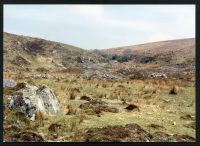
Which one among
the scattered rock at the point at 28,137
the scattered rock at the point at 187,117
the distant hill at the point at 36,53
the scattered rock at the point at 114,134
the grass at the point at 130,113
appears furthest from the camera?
the distant hill at the point at 36,53

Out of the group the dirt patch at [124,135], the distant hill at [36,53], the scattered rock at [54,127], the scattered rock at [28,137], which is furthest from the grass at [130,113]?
the distant hill at [36,53]

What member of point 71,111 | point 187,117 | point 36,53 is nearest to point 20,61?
point 36,53

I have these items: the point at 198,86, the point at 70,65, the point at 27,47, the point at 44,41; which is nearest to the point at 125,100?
the point at 198,86

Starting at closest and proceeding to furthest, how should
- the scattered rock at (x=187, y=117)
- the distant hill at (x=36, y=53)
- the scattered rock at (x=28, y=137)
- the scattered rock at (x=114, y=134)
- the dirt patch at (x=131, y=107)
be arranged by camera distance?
the scattered rock at (x=28, y=137) → the scattered rock at (x=114, y=134) → the scattered rock at (x=187, y=117) → the dirt patch at (x=131, y=107) → the distant hill at (x=36, y=53)

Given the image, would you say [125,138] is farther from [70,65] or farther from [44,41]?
[44,41]

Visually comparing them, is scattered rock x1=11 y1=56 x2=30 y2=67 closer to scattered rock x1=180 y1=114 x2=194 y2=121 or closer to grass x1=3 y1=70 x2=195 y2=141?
grass x1=3 y1=70 x2=195 y2=141

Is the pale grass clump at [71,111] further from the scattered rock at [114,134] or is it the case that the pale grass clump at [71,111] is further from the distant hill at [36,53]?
the distant hill at [36,53]

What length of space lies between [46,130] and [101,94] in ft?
21.1

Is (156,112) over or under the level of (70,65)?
under

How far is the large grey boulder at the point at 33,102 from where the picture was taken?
10852 millimetres

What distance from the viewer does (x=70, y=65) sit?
42.9 m

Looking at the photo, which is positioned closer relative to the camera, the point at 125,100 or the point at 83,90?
the point at 125,100

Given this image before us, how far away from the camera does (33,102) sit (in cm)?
1095

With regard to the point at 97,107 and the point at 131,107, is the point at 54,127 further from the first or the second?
the point at 131,107
